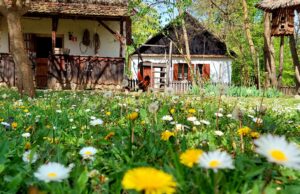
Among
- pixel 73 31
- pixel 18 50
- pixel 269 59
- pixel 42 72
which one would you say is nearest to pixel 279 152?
pixel 18 50

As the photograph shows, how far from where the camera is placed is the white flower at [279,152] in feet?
2.38

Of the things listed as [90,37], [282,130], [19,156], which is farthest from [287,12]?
[19,156]

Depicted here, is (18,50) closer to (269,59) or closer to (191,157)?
(191,157)

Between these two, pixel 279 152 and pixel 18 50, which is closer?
pixel 279 152

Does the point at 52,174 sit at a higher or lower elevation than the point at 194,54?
lower

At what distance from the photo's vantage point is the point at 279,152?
0.77 m

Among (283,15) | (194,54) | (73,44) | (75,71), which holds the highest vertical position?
(283,15)

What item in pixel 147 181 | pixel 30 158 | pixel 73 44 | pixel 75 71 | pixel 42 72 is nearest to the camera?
pixel 147 181

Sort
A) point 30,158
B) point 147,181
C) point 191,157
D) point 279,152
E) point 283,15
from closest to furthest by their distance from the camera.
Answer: point 147,181, point 279,152, point 191,157, point 30,158, point 283,15

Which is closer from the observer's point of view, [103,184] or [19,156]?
[103,184]

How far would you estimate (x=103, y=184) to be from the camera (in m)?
1.29

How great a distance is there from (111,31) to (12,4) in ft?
24.4

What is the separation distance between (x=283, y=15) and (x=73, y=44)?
8958mm

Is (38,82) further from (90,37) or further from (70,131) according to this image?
(70,131)
